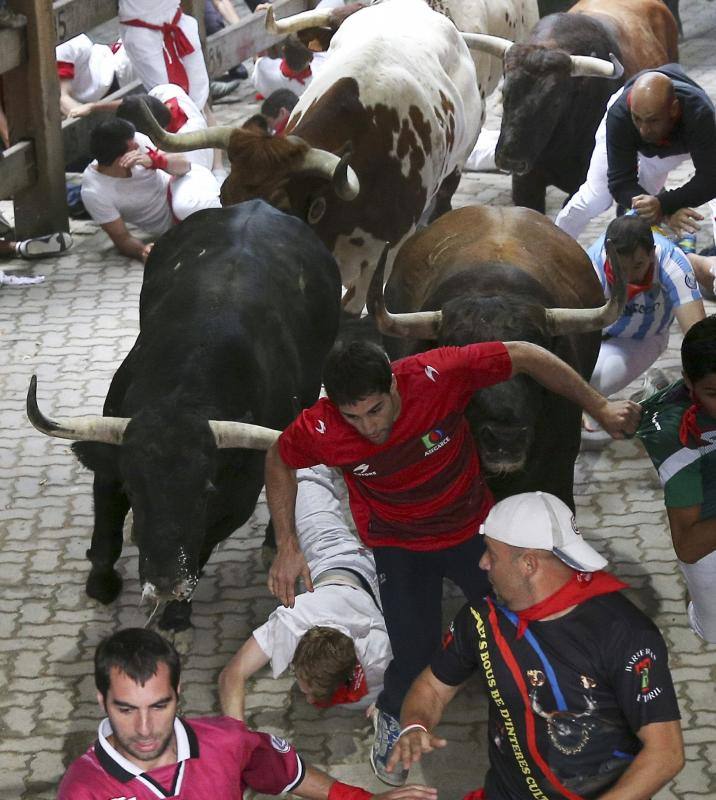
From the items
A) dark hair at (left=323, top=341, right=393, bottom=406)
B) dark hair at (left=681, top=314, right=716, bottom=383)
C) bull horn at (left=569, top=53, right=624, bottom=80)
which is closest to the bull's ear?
dark hair at (left=323, top=341, right=393, bottom=406)

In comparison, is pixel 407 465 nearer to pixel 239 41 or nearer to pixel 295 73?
pixel 295 73

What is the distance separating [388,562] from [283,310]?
1.54 m

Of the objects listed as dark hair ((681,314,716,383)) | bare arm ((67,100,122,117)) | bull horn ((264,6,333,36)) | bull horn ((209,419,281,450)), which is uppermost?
dark hair ((681,314,716,383))

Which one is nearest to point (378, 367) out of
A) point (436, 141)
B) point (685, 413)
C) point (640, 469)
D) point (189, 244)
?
point (685, 413)

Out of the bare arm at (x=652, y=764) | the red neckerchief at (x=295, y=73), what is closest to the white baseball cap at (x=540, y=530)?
the bare arm at (x=652, y=764)

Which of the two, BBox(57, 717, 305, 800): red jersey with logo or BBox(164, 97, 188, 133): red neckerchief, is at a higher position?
BBox(57, 717, 305, 800): red jersey with logo

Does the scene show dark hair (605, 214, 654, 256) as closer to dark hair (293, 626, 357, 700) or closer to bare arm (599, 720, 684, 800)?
dark hair (293, 626, 357, 700)

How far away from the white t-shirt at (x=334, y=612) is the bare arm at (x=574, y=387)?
44.8 inches

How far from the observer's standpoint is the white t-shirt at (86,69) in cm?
1143

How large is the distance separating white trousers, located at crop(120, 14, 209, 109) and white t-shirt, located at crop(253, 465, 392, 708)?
6.25 m

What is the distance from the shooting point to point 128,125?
9312 mm

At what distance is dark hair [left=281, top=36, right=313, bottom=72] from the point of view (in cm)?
1136

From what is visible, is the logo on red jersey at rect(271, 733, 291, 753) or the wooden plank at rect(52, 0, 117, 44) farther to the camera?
the wooden plank at rect(52, 0, 117, 44)

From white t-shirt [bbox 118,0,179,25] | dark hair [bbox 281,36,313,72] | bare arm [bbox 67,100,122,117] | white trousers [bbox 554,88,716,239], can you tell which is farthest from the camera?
dark hair [bbox 281,36,313,72]
